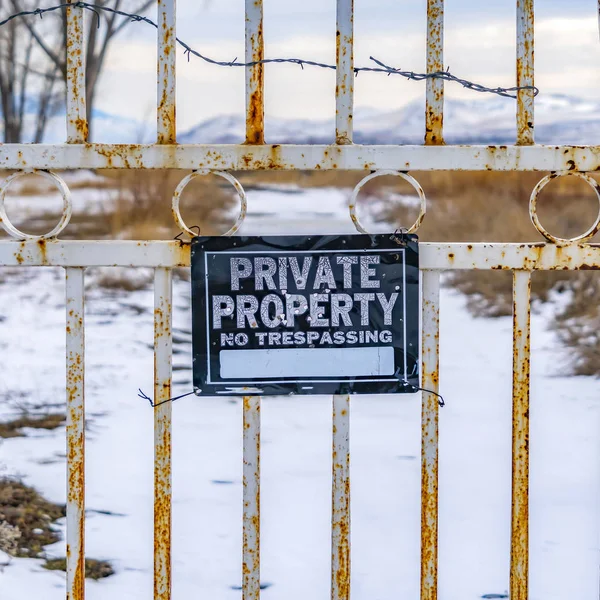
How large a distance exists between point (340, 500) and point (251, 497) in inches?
7.3

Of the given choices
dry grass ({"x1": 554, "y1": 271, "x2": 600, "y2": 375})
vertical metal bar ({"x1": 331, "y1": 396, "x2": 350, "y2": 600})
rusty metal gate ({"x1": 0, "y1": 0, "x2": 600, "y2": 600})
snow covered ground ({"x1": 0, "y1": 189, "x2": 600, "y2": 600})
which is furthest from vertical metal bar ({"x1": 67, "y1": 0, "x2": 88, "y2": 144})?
dry grass ({"x1": 554, "y1": 271, "x2": 600, "y2": 375})

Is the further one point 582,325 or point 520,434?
point 582,325

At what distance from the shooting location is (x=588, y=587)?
2512mm

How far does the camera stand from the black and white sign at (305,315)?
1.72 meters

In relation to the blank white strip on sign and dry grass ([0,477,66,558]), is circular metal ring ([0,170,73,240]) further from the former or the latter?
dry grass ([0,477,66,558])

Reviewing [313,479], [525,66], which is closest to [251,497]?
[525,66]

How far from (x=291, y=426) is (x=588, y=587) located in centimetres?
188

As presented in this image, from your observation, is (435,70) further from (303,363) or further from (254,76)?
(303,363)

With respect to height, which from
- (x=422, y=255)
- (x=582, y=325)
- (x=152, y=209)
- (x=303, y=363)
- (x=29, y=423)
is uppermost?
(x=152, y=209)

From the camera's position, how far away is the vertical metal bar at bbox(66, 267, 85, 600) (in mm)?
1741

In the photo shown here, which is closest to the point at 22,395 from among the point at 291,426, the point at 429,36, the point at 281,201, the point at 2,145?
the point at 291,426

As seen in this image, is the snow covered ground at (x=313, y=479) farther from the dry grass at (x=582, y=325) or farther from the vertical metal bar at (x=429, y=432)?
the vertical metal bar at (x=429, y=432)

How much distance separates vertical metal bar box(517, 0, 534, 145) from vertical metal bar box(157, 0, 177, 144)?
70 cm

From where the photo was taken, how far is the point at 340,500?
1.76m
